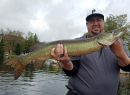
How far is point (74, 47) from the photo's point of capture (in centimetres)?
322

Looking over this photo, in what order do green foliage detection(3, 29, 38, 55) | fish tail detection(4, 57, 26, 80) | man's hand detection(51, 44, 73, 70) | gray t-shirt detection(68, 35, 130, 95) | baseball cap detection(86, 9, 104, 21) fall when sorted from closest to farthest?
gray t-shirt detection(68, 35, 130, 95) < man's hand detection(51, 44, 73, 70) < fish tail detection(4, 57, 26, 80) < baseball cap detection(86, 9, 104, 21) < green foliage detection(3, 29, 38, 55)

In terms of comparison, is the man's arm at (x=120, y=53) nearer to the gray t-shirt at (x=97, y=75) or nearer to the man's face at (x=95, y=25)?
the gray t-shirt at (x=97, y=75)

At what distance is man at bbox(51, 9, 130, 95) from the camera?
291 cm

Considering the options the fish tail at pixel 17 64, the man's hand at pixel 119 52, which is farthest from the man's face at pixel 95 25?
the fish tail at pixel 17 64

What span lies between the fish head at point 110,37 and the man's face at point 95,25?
1.70 ft

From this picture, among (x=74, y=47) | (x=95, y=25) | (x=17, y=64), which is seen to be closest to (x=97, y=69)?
(x=74, y=47)

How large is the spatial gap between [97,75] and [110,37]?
89 centimetres

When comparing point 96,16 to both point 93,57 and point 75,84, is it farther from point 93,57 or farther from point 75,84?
point 75,84

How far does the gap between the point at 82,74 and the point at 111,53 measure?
33.7 inches

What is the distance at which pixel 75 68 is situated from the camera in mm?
3152

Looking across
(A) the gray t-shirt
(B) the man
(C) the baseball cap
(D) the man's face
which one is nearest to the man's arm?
(B) the man

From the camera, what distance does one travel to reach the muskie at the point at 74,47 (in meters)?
2.94

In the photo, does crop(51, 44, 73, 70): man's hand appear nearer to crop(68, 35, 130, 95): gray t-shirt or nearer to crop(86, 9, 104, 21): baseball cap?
crop(68, 35, 130, 95): gray t-shirt

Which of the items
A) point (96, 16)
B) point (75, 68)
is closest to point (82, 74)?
point (75, 68)
